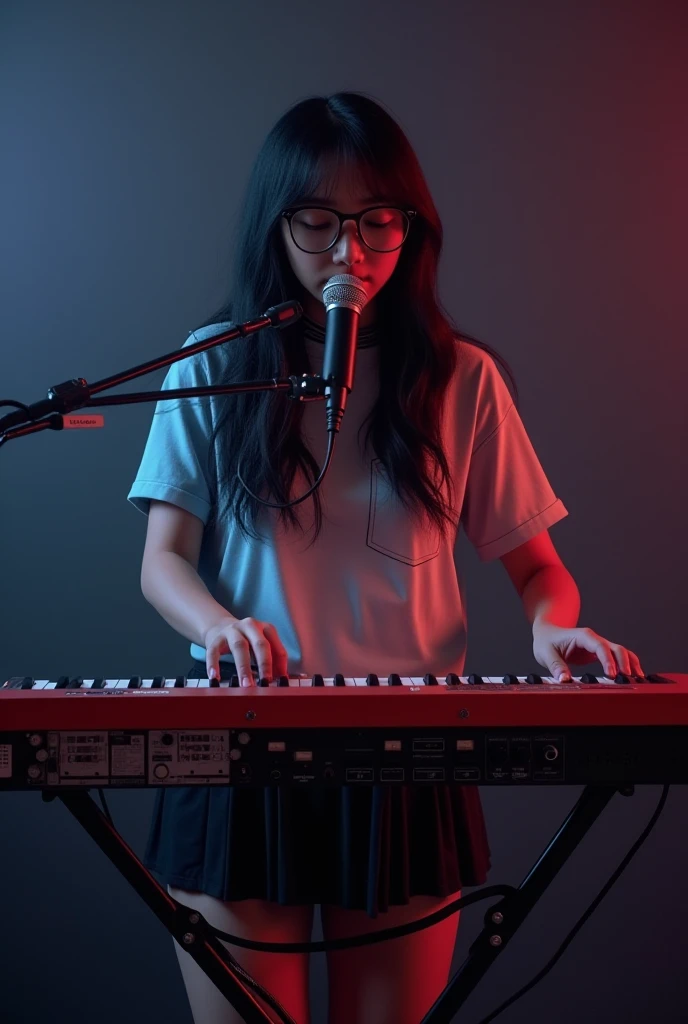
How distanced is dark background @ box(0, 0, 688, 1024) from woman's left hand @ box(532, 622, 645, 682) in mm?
1371

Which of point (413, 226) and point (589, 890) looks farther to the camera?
point (589, 890)

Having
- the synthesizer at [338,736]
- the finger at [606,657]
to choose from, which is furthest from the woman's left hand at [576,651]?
the synthesizer at [338,736]

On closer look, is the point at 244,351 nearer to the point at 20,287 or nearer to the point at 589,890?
the point at 20,287

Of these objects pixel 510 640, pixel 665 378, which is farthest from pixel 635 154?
pixel 510 640

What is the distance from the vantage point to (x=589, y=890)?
2.90 meters

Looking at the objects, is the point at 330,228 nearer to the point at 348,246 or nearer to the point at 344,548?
the point at 348,246

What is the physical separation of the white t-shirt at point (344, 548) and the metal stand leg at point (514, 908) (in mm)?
400

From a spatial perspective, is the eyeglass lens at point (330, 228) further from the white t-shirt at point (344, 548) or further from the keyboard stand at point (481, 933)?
the keyboard stand at point (481, 933)

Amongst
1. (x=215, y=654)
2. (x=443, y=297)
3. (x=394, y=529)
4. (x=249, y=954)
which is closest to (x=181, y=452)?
(x=394, y=529)

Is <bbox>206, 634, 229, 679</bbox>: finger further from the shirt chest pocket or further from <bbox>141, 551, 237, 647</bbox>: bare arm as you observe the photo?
the shirt chest pocket

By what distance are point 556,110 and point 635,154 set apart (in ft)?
0.80

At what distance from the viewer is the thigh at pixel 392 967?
150cm

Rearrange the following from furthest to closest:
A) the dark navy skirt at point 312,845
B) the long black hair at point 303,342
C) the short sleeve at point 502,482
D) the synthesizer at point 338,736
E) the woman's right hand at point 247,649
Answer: the short sleeve at point 502,482, the long black hair at point 303,342, the dark navy skirt at point 312,845, the woman's right hand at point 247,649, the synthesizer at point 338,736

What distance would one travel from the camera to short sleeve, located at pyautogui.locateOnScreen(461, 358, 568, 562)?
178 cm
